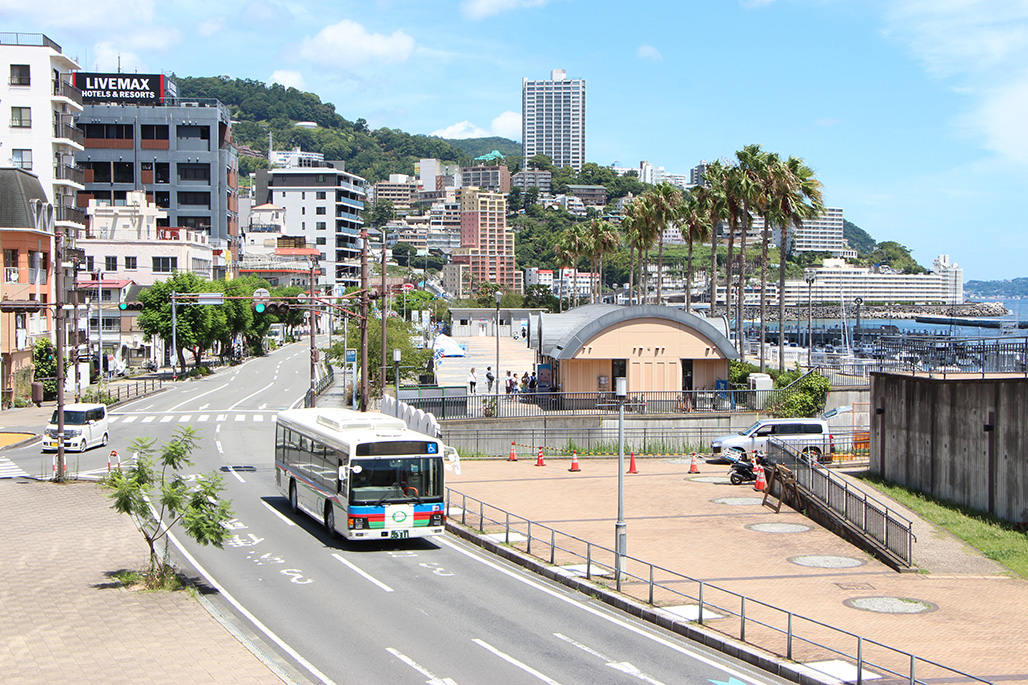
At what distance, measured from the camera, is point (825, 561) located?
2309 cm

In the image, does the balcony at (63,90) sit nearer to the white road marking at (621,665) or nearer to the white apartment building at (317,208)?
the white road marking at (621,665)

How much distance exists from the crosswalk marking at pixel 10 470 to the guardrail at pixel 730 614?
1805cm

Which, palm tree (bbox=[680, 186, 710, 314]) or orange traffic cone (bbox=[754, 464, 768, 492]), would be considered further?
palm tree (bbox=[680, 186, 710, 314])

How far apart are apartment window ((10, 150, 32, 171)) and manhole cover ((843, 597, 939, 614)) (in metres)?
65.2

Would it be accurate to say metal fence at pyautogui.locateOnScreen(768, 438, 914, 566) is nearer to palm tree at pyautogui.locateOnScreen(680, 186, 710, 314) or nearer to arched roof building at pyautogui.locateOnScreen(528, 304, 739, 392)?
arched roof building at pyautogui.locateOnScreen(528, 304, 739, 392)

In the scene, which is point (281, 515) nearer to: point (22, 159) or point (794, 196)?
point (794, 196)

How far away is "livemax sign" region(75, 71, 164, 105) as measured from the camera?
122 metres

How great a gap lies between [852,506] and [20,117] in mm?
63054

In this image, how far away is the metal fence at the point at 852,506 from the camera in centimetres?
2348

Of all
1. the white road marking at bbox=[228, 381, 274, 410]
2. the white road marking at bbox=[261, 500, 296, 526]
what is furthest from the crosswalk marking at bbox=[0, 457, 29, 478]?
the white road marking at bbox=[228, 381, 274, 410]

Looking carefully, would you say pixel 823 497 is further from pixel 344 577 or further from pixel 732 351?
pixel 732 351

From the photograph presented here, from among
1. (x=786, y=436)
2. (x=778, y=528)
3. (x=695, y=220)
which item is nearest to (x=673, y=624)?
(x=778, y=528)

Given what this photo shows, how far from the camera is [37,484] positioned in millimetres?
32062

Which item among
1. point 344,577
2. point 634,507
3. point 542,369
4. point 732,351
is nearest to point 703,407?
point 732,351
